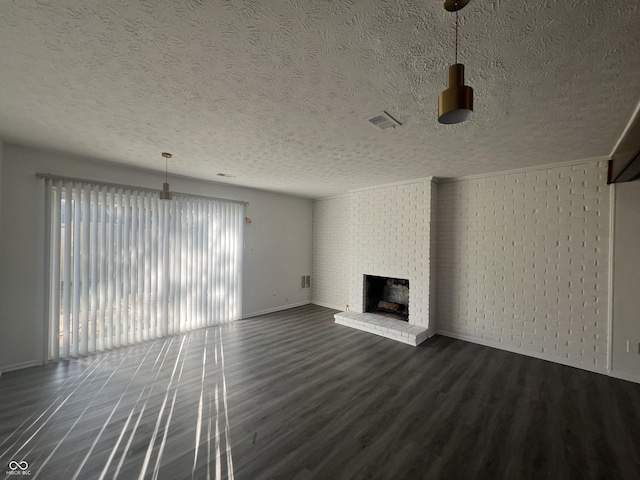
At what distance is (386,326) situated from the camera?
173 inches

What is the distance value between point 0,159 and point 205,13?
3518mm

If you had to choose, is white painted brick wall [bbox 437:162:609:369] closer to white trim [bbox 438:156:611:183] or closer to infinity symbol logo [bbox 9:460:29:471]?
white trim [bbox 438:156:611:183]

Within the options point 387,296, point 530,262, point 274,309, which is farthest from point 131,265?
point 530,262

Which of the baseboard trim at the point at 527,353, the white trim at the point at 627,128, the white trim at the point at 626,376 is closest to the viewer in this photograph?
the white trim at the point at 627,128

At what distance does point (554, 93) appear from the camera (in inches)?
70.6

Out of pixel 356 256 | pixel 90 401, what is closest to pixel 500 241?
pixel 356 256

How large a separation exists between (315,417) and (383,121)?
274 cm

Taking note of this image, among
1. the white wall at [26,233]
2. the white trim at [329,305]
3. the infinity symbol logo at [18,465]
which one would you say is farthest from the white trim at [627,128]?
the white wall at [26,233]

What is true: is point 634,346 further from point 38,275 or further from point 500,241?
point 38,275

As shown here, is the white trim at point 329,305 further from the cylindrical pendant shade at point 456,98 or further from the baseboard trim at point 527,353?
the cylindrical pendant shade at point 456,98

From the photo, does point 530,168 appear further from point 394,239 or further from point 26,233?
point 26,233

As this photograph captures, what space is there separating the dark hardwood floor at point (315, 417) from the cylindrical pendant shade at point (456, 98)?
7.32ft

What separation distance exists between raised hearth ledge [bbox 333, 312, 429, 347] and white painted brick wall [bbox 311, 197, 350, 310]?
106 cm

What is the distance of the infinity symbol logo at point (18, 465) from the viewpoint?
1737 millimetres
